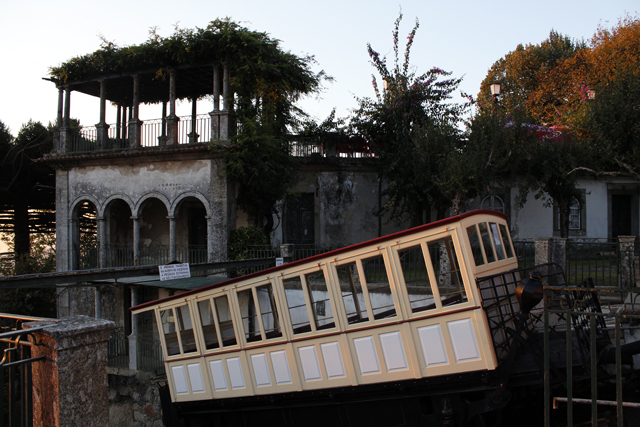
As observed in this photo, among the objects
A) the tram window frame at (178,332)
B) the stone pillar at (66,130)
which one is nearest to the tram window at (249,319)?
the tram window frame at (178,332)

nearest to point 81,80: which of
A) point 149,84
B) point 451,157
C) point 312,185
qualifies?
point 149,84

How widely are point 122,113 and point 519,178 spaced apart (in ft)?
59.7

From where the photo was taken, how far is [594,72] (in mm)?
26875

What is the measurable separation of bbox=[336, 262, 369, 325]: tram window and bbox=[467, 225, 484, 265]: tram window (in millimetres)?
1652

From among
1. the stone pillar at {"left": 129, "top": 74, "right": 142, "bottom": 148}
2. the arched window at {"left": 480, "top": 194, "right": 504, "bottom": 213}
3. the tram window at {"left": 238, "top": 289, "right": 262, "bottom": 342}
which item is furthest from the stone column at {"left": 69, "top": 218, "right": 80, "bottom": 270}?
the arched window at {"left": 480, "top": 194, "right": 504, "bottom": 213}

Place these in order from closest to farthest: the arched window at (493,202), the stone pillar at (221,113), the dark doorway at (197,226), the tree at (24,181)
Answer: the stone pillar at (221,113) < the dark doorway at (197,226) < the arched window at (493,202) < the tree at (24,181)

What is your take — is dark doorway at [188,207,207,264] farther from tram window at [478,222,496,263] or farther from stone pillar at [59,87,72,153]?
tram window at [478,222,496,263]

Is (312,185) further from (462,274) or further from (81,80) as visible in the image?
(462,274)

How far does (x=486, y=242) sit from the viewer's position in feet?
21.8

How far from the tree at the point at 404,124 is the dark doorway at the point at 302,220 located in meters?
3.21

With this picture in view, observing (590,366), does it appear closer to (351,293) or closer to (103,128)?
(351,293)

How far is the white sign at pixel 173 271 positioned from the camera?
8.55m

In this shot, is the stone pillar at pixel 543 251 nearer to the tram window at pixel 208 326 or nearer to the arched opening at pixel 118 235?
the tram window at pixel 208 326

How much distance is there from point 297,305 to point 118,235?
49.8 feet
